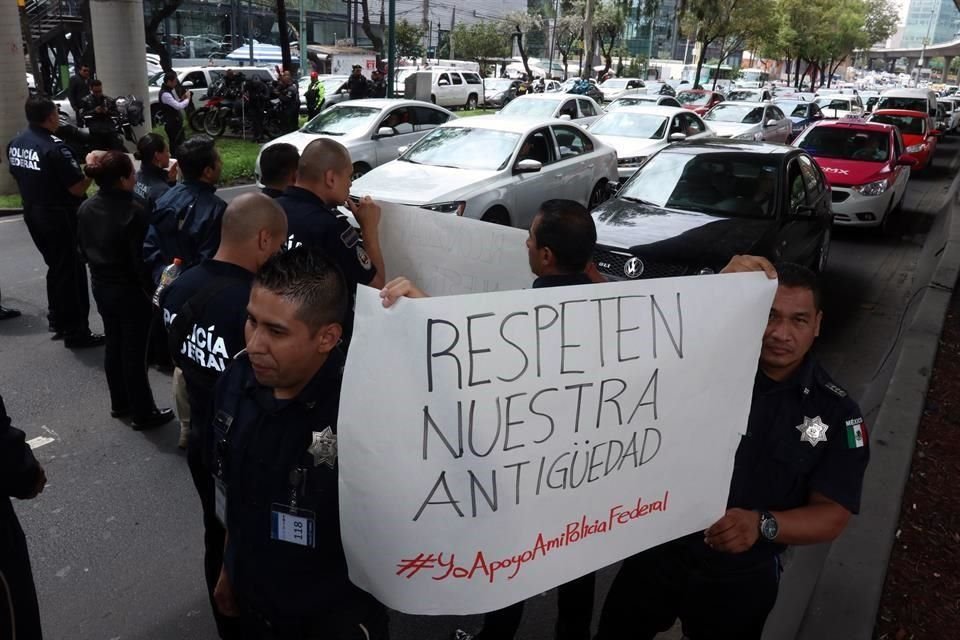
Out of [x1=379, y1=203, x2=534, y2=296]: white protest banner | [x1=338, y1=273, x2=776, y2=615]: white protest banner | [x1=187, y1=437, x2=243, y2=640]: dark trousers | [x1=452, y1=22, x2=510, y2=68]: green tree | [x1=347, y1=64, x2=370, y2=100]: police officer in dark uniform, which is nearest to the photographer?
[x1=338, y1=273, x2=776, y2=615]: white protest banner

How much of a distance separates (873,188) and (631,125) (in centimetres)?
397

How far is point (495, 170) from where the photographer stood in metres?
8.56

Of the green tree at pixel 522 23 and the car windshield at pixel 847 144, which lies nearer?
the car windshield at pixel 847 144

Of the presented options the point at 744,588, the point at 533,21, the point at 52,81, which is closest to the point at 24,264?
the point at 744,588

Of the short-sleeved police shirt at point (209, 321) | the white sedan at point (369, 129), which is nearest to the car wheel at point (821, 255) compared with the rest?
the white sedan at point (369, 129)

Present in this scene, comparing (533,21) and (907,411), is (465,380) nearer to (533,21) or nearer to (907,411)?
(907,411)

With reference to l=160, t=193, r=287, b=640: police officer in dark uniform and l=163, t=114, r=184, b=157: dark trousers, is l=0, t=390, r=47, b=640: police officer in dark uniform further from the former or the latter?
l=163, t=114, r=184, b=157: dark trousers

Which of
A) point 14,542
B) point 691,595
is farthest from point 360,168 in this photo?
point 691,595

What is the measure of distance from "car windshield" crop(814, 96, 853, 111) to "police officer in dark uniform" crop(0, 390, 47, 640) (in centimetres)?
2634

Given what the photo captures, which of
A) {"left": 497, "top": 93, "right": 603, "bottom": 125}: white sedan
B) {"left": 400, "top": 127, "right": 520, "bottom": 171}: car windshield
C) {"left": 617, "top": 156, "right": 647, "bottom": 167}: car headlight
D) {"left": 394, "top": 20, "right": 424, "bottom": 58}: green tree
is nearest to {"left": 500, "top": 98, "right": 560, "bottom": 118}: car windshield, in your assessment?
{"left": 497, "top": 93, "right": 603, "bottom": 125}: white sedan

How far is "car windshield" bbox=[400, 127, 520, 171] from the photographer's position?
8.76 m

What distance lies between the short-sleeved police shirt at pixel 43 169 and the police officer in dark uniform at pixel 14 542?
4335 mm

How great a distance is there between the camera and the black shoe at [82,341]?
19.8ft

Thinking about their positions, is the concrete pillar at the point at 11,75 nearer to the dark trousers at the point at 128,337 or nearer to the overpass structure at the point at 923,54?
the dark trousers at the point at 128,337
